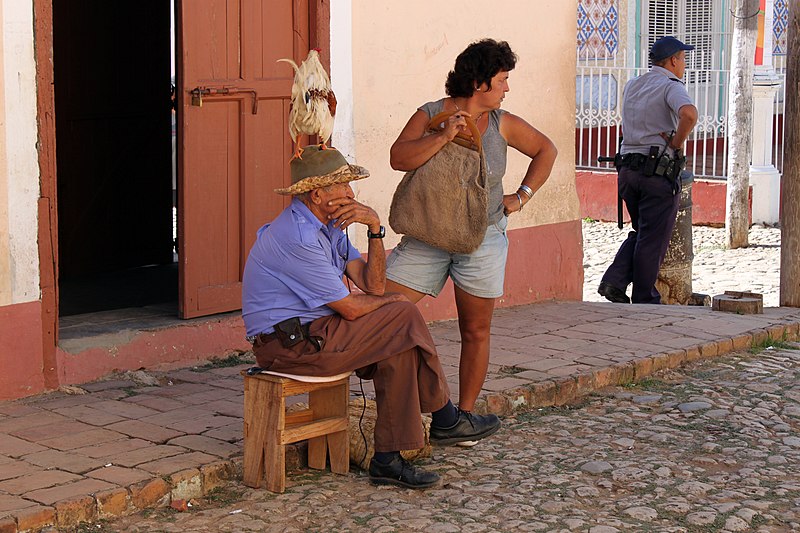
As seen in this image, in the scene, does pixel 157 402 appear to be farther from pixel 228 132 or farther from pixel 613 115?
pixel 613 115

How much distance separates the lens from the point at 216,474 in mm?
4918

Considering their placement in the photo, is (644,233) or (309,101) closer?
(309,101)

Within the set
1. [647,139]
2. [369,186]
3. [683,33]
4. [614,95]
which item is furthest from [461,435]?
[683,33]

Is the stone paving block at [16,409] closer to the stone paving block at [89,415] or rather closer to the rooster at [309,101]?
the stone paving block at [89,415]

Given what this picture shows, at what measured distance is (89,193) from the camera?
9156 mm

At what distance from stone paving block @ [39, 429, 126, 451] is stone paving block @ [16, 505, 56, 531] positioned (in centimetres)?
79

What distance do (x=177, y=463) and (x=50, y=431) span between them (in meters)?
0.81

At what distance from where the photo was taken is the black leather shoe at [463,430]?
17.9 ft

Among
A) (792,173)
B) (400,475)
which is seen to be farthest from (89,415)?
(792,173)

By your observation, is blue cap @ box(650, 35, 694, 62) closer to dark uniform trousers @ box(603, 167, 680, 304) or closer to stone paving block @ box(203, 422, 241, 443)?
dark uniform trousers @ box(603, 167, 680, 304)

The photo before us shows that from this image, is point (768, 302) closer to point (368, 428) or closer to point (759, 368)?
point (759, 368)

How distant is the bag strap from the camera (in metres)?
5.26

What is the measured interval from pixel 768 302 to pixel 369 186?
4.56 m

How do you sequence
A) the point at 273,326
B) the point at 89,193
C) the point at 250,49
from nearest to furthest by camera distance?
the point at 273,326 → the point at 250,49 → the point at 89,193
